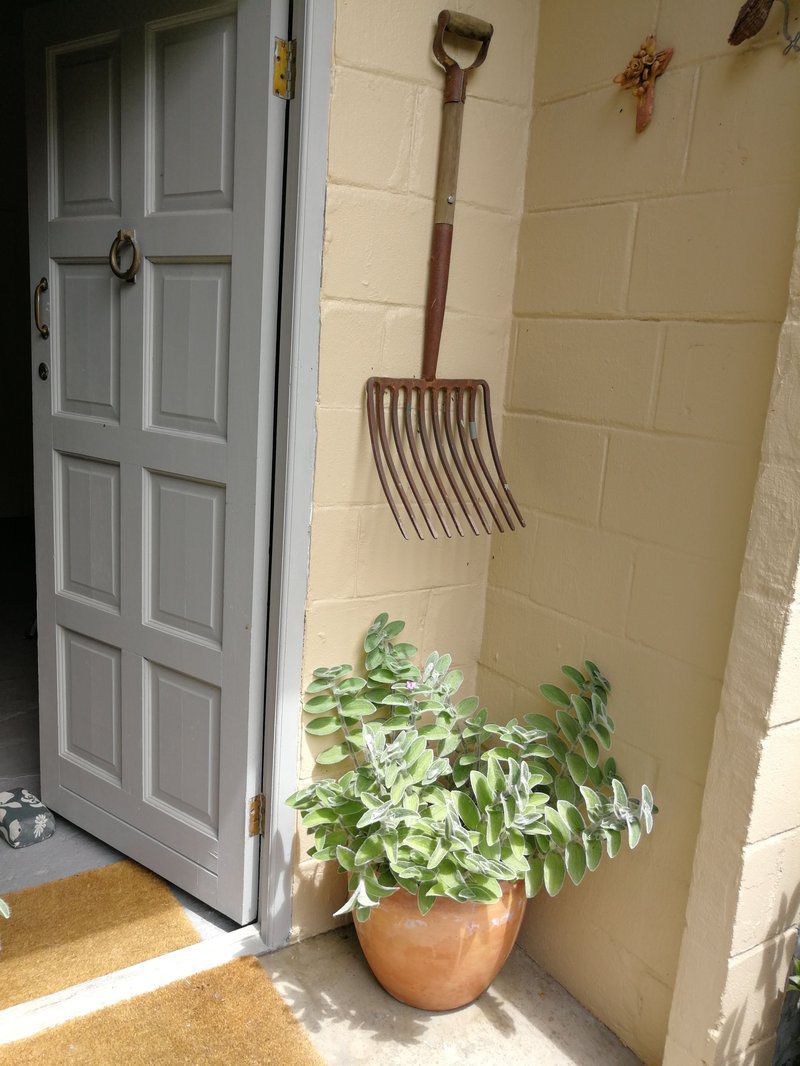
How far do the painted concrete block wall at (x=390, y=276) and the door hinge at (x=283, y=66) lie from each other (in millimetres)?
82

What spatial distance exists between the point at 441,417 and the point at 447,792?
773 mm

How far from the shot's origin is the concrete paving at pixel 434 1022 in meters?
1.62

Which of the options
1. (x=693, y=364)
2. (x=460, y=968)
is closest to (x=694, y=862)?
(x=460, y=968)

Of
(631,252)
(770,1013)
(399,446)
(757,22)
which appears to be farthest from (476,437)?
(770,1013)

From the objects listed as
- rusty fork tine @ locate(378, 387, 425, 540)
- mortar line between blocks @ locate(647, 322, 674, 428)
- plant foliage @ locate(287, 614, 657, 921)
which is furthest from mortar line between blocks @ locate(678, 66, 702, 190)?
plant foliage @ locate(287, 614, 657, 921)

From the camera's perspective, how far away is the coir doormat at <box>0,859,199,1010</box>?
5.69 ft

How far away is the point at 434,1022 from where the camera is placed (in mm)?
1703

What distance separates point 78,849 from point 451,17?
2.10m

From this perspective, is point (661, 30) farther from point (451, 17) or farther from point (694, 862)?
point (694, 862)

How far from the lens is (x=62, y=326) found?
2012mm

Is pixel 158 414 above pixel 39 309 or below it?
below

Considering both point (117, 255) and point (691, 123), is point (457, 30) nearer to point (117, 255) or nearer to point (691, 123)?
point (691, 123)

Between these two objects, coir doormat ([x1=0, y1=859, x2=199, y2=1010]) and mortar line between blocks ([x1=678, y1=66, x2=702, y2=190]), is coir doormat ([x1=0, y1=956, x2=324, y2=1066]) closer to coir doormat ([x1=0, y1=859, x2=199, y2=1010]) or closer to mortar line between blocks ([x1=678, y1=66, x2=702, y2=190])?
coir doormat ([x1=0, y1=859, x2=199, y2=1010])

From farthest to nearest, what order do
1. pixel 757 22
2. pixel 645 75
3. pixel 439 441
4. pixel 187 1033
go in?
pixel 439 441 < pixel 187 1033 < pixel 645 75 < pixel 757 22
